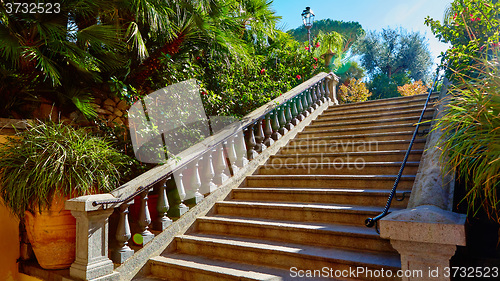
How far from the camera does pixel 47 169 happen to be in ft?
9.40

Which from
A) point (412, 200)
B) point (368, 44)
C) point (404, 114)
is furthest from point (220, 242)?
point (368, 44)

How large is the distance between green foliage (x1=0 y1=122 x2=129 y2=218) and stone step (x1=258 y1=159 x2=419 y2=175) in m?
2.45

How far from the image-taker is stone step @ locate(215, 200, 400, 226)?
3285 mm

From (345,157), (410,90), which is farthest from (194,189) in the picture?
(410,90)


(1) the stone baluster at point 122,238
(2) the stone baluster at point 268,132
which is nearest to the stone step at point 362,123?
(2) the stone baluster at point 268,132

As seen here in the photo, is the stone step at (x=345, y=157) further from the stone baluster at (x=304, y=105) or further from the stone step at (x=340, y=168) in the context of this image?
the stone baluster at (x=304, y=105)

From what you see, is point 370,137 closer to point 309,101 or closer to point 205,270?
point 309,101

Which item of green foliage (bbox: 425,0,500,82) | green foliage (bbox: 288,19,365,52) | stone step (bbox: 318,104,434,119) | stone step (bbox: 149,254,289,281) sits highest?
green foliage (bbox: 288,19,365,52)

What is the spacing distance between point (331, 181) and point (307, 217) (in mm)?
726

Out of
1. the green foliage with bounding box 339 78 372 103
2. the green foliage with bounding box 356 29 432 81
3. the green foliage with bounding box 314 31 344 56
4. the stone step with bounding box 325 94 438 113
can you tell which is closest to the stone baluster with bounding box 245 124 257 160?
the stone step with bounding box 325 94 438 113

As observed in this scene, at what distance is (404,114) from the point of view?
569cm

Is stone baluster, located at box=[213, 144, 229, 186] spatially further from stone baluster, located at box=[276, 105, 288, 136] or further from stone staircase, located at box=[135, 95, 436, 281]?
stone baluster, located at box=[276, 105, 288, 136]

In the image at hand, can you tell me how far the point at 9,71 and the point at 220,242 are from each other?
3144 millimetres

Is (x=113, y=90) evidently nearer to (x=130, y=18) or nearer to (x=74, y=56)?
(x=74, y=56)
